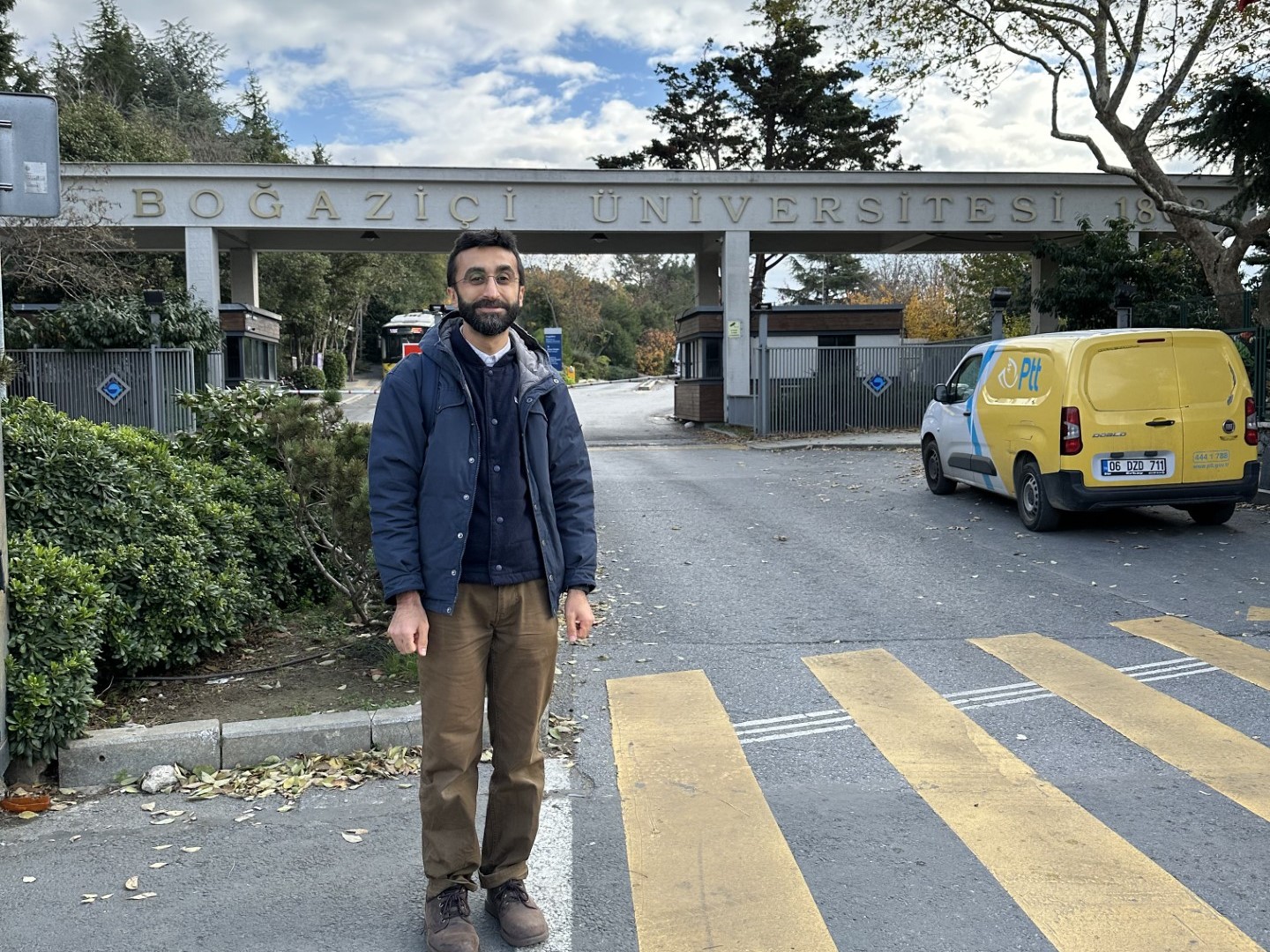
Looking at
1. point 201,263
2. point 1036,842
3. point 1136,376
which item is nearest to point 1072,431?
point 1136,376

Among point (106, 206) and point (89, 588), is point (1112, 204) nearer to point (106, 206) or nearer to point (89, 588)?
point (106, 206)

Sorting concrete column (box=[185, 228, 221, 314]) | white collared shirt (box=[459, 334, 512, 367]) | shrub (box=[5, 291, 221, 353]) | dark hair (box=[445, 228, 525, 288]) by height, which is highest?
concrete column (box=[185, 228, 221, 314])

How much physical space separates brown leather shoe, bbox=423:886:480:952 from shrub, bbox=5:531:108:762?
2120 mm

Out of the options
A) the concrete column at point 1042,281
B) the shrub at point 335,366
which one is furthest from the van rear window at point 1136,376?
the shrub at point 335,366

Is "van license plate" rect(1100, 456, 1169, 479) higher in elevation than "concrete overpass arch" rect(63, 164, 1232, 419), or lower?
lower

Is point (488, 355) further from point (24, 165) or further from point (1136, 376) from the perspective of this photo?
point (1136, 376)

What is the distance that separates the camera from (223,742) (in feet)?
15.6

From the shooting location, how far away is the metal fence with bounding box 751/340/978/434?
84.0 ft

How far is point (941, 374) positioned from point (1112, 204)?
626 centimetres

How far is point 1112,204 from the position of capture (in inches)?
1077

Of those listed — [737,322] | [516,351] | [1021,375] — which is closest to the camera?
[516,351]

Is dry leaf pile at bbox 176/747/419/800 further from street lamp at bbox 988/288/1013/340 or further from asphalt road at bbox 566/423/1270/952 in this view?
street lamp at bbox 988/288/1013/340

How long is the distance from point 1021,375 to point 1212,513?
7.45 feet

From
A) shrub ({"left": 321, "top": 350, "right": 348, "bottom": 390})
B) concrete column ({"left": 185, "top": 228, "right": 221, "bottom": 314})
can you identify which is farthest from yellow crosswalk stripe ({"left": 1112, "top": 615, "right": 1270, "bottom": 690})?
shrub ({"left": 321, "top": 350, "right": 348, "bottom": 390})
